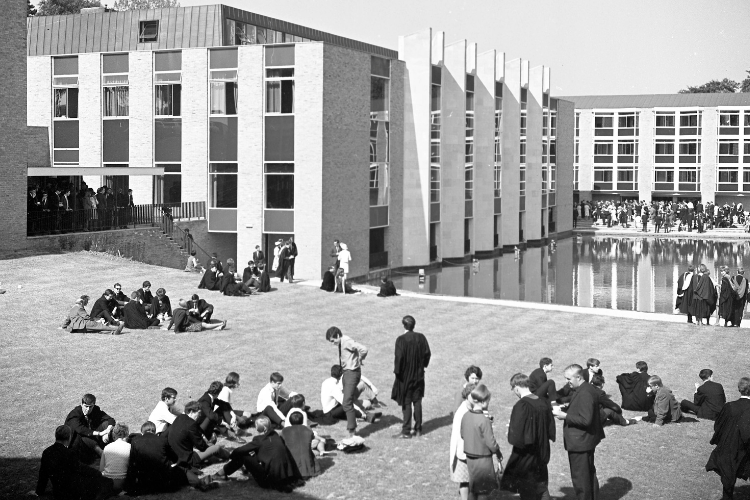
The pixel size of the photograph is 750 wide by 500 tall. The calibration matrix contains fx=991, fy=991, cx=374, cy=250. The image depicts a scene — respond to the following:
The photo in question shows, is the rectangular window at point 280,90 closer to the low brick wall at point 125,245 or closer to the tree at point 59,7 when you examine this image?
the low brick wall at point 125,245

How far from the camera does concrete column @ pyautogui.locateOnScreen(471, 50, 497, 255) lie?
58.5 metres

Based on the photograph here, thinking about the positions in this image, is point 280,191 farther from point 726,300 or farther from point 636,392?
point 636,392

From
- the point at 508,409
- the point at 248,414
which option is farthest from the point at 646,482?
the point at 248,414

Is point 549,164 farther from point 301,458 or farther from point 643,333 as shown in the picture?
point 301,458

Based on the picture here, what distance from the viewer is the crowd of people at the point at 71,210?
32906mm

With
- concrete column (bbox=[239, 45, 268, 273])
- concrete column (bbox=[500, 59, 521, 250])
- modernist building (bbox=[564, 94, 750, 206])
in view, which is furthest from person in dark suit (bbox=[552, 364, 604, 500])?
modernist building (bbox=[564, 94, 750, 206])

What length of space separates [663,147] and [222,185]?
5887 cm

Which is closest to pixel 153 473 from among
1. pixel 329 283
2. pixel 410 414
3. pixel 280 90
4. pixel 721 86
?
pixel 410 414

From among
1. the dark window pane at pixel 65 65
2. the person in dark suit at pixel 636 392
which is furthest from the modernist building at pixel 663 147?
the person in dark suit at pixel 636 392

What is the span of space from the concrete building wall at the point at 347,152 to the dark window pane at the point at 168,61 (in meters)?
6.74

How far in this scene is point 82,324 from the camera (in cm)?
2258

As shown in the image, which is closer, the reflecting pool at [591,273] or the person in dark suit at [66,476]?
the person in dark suit at [66,476]

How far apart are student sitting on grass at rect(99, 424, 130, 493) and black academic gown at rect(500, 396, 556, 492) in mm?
4837

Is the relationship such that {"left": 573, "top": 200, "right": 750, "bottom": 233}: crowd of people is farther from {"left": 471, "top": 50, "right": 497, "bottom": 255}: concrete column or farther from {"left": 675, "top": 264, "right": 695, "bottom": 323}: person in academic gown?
{"left": 675, "top": 264, "right": 695, "bottom": 323}: person in academic gown
